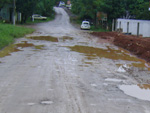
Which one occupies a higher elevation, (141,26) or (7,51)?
(141,26)

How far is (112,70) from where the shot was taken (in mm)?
10875

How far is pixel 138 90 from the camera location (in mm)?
7977

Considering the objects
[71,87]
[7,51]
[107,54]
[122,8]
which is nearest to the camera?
[71,87]

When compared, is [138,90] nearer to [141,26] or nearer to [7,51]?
[7,51]

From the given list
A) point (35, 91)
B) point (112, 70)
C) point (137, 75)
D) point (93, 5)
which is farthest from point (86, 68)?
point (93, 5)

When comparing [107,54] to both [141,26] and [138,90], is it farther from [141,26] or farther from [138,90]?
[141,26]

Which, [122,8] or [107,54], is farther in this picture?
[122,8]

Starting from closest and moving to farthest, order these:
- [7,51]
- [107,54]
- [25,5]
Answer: [7,51]
[107,54]
[25,5]

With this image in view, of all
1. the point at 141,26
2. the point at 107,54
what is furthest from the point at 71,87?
the point at 141,26

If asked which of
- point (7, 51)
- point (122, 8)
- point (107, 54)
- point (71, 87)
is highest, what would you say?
point (122, 8)

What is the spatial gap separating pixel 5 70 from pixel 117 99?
17.1 feet

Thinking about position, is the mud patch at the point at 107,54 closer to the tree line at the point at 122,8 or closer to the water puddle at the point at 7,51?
the water puddle at the point at 7,51

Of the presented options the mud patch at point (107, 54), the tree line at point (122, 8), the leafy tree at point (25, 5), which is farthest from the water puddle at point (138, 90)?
the leafy tree at point (25, 5)

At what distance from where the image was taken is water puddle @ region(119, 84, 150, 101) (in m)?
7.38
